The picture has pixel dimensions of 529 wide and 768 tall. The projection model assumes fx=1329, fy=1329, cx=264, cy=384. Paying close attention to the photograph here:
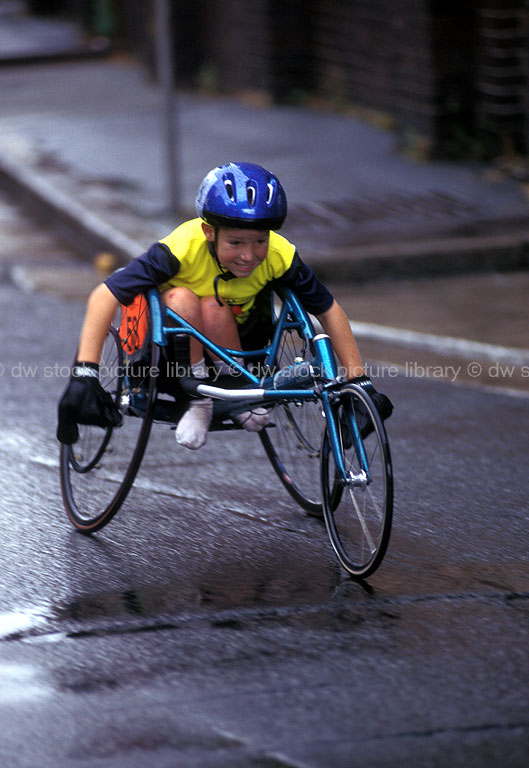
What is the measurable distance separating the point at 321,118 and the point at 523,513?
35.4 ft

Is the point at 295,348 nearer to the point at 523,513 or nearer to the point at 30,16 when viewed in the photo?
the point at 523,513

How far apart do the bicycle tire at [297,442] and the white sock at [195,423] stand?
307 millimetres

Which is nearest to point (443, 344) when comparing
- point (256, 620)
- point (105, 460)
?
point (105, 460)

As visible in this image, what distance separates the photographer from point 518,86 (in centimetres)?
1266

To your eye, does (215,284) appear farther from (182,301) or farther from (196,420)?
(196,420)

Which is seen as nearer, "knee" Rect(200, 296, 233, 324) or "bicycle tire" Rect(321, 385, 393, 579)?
"bicycle tire" Rect(321, 385, 393, 579)

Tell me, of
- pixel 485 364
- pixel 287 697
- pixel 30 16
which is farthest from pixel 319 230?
pixel 30 16

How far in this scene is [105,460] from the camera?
229 inches

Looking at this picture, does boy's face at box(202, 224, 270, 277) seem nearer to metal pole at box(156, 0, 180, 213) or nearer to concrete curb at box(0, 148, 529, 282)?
concrete curb at box(0, 148, 529, 282)

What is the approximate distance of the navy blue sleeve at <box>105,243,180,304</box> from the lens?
4785 mm

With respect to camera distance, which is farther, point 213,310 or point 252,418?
point 252,418

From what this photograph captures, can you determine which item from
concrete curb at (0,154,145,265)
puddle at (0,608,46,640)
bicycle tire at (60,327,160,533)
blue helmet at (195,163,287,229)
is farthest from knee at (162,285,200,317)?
concrete curb at (0,154,145,265)

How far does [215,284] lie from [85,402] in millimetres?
661

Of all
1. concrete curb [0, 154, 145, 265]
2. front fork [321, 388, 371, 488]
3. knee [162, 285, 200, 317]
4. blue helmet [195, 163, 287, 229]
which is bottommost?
concrete curb [0, 154, 145, 265]
